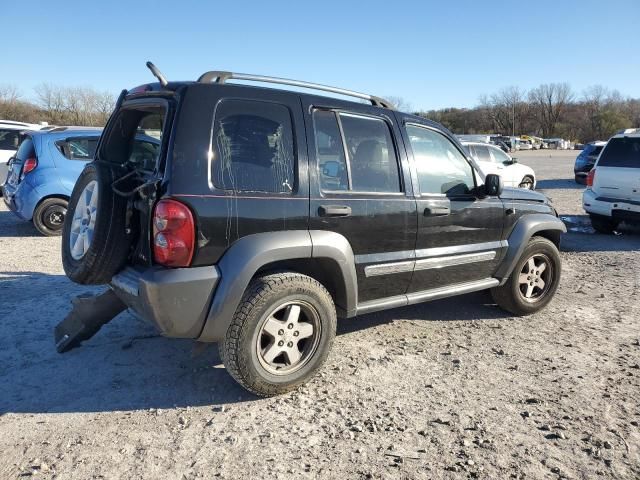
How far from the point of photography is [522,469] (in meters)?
2.63

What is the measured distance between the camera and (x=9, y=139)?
11992mm

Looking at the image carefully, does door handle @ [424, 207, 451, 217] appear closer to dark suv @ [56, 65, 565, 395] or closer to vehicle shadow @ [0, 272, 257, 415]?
dark suv @ [56, 65, 565, 395]

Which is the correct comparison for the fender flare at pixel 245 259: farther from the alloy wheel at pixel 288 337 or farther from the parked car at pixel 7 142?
the parked car at pixel 7 142

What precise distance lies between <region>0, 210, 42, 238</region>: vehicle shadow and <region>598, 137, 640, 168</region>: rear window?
9.99m

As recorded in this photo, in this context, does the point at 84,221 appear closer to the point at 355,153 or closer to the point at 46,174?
the point at 355,153

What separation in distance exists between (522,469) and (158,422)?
2062mm

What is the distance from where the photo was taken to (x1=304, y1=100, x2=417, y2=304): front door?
3451 millimetres

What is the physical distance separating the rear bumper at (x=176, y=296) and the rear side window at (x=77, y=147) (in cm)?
617

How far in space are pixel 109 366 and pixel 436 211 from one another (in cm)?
275

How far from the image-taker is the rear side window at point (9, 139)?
11.9 meters

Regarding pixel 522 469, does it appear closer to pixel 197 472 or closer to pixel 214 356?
pixel 197 472

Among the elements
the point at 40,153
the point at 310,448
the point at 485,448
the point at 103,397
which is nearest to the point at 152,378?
the point at 103,397

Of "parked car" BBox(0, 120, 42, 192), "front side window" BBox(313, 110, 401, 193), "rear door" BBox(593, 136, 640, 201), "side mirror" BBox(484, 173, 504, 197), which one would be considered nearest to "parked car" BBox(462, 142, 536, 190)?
"rear door" BBox(593, 136, 640, 201)

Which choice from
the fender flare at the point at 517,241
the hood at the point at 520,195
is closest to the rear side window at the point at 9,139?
the hood at the point at 520,195
